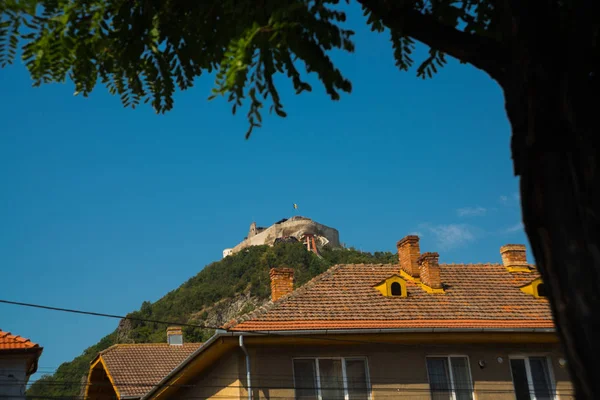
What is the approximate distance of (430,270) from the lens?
20969 millimetres

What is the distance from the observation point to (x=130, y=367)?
25234 mm

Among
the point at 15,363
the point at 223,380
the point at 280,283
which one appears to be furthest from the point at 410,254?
the point at 15,363

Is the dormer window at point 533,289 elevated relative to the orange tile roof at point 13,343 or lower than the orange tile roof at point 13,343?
elevated

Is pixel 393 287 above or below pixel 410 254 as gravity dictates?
below

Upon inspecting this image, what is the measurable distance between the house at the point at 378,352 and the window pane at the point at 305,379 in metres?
0.02

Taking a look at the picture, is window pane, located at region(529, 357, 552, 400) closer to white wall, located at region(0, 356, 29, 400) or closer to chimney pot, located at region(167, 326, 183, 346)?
white wall, located at region(0, 356, 29, 400)

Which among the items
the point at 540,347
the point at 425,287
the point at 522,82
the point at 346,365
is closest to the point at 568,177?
the point at 522,82

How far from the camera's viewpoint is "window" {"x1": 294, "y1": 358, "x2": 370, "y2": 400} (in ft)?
56.2

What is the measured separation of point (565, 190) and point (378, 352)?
14.7 metres

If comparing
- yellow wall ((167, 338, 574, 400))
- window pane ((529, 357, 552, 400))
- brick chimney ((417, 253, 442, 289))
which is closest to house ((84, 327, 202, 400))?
yellow wall ((167, 338, 574, 400))

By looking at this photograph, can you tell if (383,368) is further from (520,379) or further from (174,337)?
(174,337)

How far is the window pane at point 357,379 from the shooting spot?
17250mm

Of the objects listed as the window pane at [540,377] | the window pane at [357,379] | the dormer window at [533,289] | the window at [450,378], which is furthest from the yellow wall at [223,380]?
the dormer window at [533,289]

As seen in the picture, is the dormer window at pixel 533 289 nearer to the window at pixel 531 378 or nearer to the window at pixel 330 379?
the window at pixel 531 378
